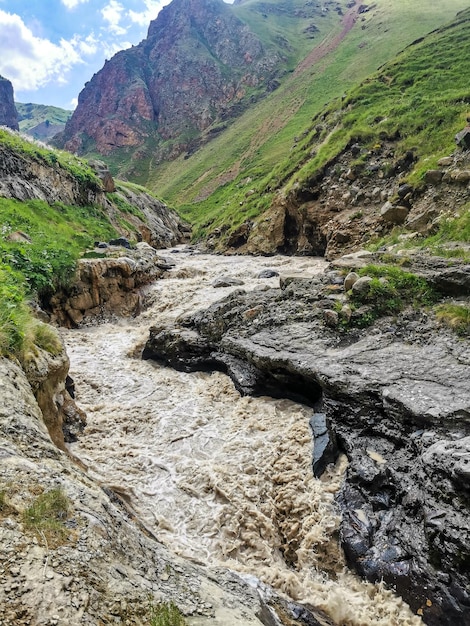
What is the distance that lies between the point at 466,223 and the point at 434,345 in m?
7.44

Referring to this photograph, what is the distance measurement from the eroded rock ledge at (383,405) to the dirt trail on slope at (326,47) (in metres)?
124

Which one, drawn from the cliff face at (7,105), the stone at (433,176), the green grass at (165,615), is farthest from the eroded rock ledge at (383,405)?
the cliff face at (7,105)

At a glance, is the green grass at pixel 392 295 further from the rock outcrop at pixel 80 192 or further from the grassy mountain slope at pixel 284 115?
the grassy mountain slope at pixel 284 115

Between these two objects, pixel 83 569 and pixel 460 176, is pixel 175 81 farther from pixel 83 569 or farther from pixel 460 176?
pixel 83 569

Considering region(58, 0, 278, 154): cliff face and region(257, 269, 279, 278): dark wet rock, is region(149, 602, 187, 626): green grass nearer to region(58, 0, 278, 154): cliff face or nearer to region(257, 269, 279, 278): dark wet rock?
region(257, 269, 279, 278): dark wet rock

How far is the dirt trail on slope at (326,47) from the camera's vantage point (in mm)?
111875

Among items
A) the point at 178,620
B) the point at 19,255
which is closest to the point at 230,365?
the point at 178,620

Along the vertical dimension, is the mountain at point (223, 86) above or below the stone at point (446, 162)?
above

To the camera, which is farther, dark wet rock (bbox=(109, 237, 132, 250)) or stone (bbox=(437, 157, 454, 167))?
dark wet rock (bbox=(109, 237, 132, 250))

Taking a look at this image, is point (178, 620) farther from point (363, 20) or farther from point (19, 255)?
point (363, 20)

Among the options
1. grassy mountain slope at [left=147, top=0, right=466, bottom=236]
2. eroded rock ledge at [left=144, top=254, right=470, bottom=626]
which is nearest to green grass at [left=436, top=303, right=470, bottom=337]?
eroded rock ledge at [left=144, top=254, right=470, bottom=626]

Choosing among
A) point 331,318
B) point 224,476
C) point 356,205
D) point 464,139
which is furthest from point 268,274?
point 224,476

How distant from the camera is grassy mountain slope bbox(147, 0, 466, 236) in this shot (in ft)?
238

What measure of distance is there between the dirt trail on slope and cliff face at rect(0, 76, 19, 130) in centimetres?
11321
